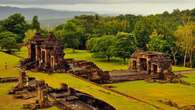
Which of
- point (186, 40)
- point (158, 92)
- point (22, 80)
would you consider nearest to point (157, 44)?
point (186, 40)

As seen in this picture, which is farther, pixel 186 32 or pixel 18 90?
pixel 186 32

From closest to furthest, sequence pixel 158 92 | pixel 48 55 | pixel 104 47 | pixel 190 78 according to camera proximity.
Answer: pixel 158 92
pixel 48 55
pixel 190 78
pixel 104 47

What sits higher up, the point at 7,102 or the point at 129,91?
the point at 7,102

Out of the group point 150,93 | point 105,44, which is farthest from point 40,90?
point 105,44

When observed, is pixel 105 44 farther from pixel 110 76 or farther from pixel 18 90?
pixel 18 90

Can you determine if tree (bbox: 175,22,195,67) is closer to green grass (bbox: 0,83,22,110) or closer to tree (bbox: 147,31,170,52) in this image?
tree (bbox: 147,31,170,52)

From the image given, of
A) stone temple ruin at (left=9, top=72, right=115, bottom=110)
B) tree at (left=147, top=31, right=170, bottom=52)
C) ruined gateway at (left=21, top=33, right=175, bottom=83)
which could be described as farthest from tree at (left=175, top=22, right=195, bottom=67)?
stone temple ruin at (left=9, top=72, right=115, bottom=110)

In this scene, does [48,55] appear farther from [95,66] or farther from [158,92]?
[158,92]

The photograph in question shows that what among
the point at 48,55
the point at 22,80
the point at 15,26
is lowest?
the point at 22,80

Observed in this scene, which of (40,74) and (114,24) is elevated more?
(114,24)
